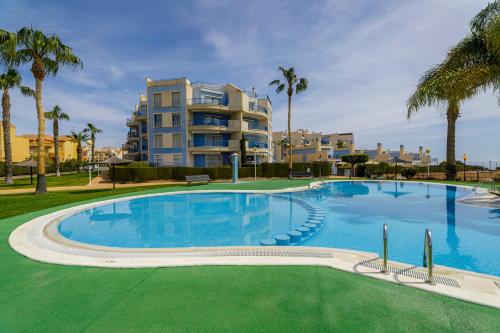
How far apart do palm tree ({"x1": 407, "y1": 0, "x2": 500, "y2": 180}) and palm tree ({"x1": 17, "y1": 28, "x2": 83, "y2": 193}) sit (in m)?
23.9

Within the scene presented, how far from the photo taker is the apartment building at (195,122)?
33.7 m

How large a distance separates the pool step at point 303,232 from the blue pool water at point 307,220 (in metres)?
0.14

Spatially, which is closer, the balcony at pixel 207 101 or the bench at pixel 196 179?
the bench at pixel 196 179

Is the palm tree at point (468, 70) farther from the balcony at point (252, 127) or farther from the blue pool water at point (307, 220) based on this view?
the balcony at point (252, 127)

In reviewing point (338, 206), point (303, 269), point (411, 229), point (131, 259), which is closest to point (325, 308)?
point (303, 269)

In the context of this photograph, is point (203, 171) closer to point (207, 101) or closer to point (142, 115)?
point (207, 101)

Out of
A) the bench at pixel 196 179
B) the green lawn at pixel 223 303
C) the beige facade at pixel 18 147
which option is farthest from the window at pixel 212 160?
the beige facade at pixel 18 147

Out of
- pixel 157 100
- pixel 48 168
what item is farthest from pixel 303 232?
pixel 48 168

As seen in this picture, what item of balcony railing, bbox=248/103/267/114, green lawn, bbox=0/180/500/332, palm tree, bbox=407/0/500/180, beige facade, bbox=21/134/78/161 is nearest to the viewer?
green lawn, bbox=0/180/500/332

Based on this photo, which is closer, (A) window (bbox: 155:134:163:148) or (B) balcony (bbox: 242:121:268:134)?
(A) window (bbox: 155:134:163:148)

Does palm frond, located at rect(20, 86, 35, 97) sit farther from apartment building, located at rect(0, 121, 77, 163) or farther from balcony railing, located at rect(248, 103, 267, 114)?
balcony railing, located at rect(248, 103, 267, 114)

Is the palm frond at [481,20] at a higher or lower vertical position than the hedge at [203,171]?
higher

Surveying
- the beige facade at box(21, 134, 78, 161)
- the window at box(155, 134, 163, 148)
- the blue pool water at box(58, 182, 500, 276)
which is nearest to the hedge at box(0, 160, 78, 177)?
the beige facade at box(21, 134, 78, 161)

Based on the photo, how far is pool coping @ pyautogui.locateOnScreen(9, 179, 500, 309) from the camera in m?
3.65
